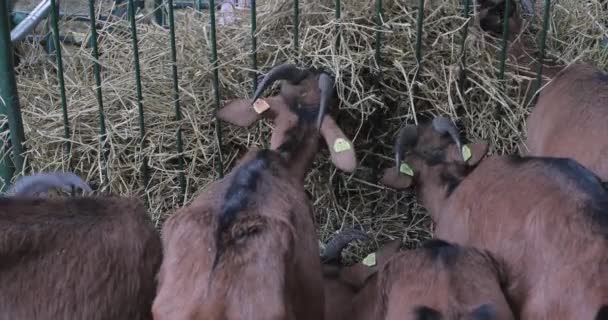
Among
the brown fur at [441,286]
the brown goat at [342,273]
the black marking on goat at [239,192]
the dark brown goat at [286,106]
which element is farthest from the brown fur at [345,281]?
the black marking on goat at [239,192]

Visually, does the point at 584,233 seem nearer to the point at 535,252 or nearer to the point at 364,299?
the point at 535,252

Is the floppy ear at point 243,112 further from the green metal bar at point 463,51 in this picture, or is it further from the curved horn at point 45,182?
the green metal bar at point 463,51

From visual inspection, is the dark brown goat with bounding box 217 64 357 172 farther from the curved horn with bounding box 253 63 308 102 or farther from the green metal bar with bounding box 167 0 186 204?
the green metal bar with bounding box 167 0 186 204

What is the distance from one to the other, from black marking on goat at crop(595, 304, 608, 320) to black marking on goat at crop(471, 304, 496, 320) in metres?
0.44

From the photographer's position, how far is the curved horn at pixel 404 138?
18.0ft

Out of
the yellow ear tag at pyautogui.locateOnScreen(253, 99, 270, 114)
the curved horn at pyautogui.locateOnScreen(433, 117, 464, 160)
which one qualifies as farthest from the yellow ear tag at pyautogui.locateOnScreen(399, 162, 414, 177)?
the yellow ear tag at pyautogui.locateOnScreen(253, 99, 270, 114)

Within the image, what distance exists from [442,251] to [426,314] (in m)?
0.42

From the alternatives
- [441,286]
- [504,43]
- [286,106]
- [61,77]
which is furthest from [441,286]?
[61,77]

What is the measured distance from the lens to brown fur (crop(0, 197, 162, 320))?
170 inches

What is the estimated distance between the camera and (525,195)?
4.70m

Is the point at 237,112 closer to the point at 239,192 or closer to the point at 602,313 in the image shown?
the point at 239,192

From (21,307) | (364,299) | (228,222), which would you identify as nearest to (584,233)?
(364,299)

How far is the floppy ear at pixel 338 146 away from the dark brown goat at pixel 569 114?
1.30 metres

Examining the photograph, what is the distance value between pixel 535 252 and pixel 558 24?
2.76m
